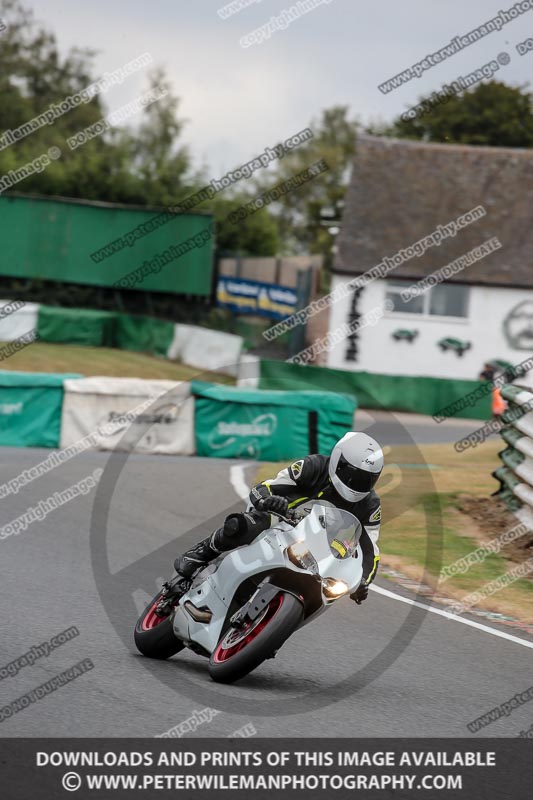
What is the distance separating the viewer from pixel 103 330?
4262 cm

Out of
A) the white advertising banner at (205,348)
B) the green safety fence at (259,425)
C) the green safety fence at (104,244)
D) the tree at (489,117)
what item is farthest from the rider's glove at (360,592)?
the tree at (489,117)

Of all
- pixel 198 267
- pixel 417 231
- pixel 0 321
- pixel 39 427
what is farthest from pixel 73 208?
pixel 39 427

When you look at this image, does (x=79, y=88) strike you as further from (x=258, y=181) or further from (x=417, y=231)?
(x=417, y=231)

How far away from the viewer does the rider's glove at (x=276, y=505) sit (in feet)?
20.7

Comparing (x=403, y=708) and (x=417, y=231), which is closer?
(x=403, y=708)

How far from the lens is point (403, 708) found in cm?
650

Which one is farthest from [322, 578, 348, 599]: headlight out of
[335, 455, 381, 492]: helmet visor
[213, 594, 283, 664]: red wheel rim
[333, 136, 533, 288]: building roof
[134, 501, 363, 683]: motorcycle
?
A: [333, 136, 533, 288]: building roof

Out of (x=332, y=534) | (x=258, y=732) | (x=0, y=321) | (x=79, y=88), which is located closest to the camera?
(x=258, y=732)

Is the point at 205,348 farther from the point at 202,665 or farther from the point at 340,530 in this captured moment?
the point at 340,530

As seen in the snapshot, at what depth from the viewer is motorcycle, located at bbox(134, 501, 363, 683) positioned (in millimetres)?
6125

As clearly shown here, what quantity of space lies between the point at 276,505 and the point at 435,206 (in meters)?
35.0

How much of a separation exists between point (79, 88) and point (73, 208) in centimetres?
3256

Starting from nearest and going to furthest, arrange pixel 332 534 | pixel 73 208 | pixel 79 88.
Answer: pixel 332 534 → pixel 73 208 → pixel 79 88
